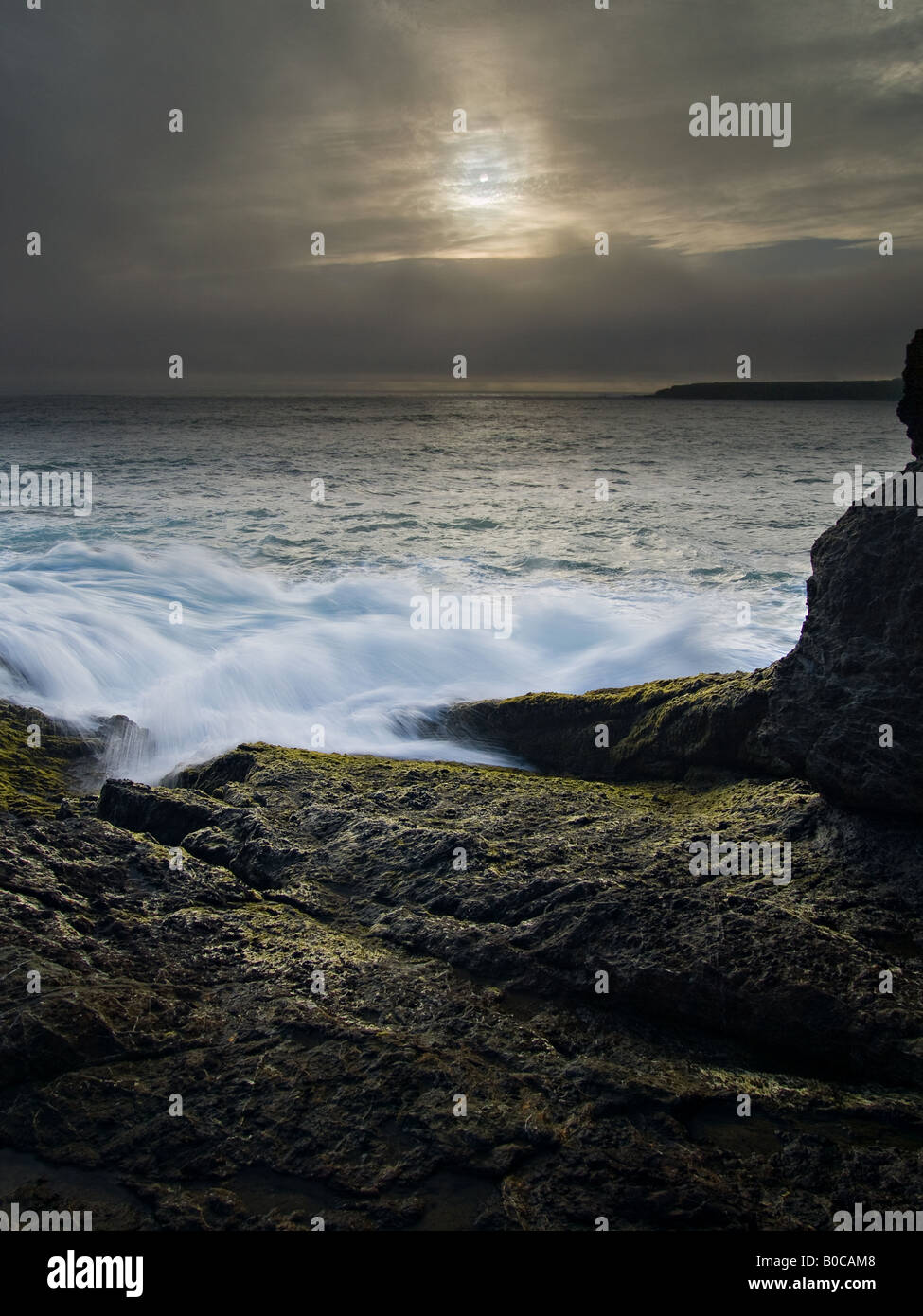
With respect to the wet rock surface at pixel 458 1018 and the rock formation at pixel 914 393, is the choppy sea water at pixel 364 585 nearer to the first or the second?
the wet rock surface at pixel 458 1018

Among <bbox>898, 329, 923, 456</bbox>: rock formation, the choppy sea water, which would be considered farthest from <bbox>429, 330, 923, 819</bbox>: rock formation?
the choppy sea water

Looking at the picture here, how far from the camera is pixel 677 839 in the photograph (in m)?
5.29

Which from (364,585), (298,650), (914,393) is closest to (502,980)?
(914,393)

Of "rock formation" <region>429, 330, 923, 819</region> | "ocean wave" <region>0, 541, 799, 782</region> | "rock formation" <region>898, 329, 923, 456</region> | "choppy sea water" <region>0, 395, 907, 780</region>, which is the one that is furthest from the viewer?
"choppy sea water" <region>0, 395, 907, 780</region>

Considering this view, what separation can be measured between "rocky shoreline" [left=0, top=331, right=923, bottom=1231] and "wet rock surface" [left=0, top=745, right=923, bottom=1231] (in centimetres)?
1

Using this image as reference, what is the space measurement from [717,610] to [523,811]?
9.45 meters

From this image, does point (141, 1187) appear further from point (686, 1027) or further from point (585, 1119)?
point (686, 1027)

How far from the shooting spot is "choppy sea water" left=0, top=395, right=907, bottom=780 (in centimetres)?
972

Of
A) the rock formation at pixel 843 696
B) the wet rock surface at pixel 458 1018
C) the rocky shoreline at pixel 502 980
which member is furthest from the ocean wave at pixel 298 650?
the wet rock surface at pixel 458 1018

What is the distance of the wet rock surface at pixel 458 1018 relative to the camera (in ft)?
10.9

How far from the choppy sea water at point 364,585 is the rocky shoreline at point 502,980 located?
97.3 inches

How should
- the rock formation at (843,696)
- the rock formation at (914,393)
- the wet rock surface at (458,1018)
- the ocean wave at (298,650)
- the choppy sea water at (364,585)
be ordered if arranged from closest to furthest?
the wet rock surface at (458,1018)
the rock formation at (843,696)
the rock formation at (914,393)
the ocean wave at (298,650)
the choppy sea water at (364,585)

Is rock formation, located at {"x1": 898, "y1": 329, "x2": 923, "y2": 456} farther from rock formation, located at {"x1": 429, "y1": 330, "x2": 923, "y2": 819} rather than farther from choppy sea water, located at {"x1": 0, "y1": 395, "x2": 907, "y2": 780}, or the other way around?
choppy sea water, located at {"x1": 0, "y1": 395, "x2": 907, "y2": 780}

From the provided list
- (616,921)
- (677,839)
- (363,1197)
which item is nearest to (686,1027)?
(616,921)
